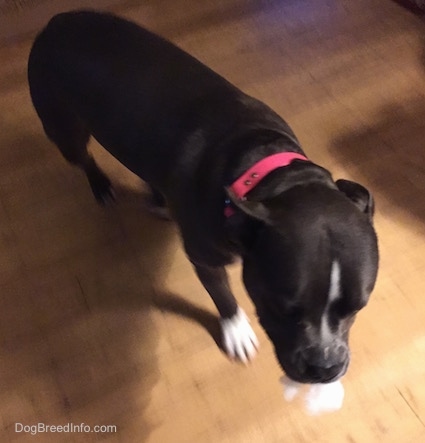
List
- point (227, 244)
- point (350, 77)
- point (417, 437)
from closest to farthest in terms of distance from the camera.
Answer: point (227, 244) → point (417, 437) → point (350, 77)

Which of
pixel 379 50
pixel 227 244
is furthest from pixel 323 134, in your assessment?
pixel 227 244

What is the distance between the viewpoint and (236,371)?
5.35 ft

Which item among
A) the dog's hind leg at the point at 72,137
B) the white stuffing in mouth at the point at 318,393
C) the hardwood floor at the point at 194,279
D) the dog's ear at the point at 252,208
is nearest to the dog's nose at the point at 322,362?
the white stuffing in mouth at the point at 318,393

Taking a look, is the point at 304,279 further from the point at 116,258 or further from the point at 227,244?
the point at 116,258

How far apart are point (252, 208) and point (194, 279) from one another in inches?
28.7

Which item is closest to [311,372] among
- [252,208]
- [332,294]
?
[332,294]

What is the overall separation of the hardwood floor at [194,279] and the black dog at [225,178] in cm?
13

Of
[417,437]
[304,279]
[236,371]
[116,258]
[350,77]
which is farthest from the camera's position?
[350,77]

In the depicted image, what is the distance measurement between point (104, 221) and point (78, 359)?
0.44 meters

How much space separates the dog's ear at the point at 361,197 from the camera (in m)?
1.18

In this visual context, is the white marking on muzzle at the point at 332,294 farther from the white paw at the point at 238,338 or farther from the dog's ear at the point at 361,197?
the white paw at the point at 238,338

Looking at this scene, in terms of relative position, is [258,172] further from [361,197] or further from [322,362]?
[322,362]

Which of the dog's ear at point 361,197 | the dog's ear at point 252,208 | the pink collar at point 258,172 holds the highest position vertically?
the dog's ear at point 361,197

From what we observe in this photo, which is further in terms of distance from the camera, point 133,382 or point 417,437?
point 133,382
